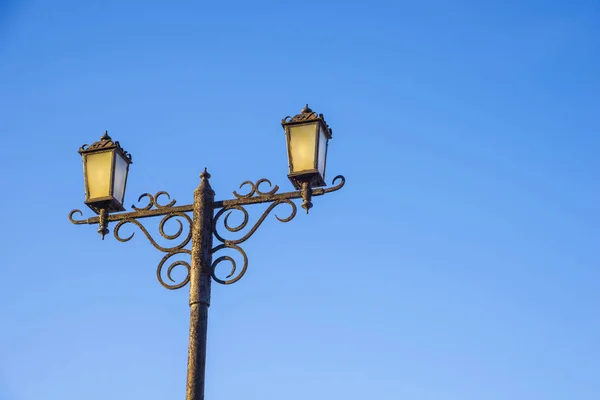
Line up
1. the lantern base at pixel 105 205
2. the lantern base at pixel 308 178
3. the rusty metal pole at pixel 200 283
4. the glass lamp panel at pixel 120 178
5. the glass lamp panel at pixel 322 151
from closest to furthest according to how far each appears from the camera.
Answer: the rusty metal pole at pixel 200 283, the lantern base at pixel 308 178, the glass lamp panel at pixel 322 151, the lantern base at pixel 105 205, the glass lamp panel at pixel 120 178

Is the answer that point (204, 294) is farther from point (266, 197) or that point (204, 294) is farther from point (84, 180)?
point (84, 180)

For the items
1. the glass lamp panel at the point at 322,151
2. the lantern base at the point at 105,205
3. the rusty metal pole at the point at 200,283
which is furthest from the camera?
the lantern base at the point at 105,205

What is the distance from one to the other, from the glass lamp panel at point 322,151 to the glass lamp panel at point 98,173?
1853mm

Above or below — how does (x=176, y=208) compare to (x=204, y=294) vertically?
above

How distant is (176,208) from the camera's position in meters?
9.02

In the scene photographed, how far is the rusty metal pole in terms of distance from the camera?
328 inches

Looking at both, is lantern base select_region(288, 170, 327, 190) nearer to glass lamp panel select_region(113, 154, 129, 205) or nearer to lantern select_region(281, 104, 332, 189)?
lantern select_region(281, 104, 332, 189)

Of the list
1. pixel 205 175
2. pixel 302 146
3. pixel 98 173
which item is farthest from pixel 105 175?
pixel 302 146

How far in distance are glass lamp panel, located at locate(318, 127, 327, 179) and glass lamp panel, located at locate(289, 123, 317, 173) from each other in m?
0.07

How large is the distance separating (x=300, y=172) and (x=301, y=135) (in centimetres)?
35

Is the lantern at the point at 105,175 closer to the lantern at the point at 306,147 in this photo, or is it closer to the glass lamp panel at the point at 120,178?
the glass lamp panel at the point at 120,178

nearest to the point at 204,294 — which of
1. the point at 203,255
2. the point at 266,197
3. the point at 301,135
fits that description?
Result: the point at 203,255

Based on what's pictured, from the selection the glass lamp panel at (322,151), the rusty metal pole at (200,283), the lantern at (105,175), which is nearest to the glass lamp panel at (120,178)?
the lantern at (105,175)

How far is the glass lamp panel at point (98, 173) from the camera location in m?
9.39
